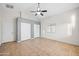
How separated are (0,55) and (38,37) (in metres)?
0.94

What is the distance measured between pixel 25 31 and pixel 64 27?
952mm

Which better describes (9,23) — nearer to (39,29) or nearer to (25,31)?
(25,31)

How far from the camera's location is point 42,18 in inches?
72.1

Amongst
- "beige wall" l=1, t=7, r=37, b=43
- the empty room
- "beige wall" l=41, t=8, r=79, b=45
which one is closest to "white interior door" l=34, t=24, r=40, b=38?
the empty room

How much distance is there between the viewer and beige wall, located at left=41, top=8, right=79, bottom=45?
5.74 ft

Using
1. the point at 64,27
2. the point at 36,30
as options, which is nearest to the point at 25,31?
the point at 36,30

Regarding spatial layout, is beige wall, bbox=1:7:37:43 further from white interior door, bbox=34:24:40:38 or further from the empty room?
white interior door, bbox=34:24:40:38

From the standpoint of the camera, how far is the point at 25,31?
5.99ft

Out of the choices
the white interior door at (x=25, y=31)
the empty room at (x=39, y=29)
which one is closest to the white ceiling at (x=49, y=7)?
the empty room at (x=39, y=29)

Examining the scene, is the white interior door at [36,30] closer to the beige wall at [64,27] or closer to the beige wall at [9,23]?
the beige wall at [64,27]

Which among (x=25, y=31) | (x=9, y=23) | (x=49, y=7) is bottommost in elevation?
(x=25, y=31)

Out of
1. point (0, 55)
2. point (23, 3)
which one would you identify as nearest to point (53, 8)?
point (23, 3)

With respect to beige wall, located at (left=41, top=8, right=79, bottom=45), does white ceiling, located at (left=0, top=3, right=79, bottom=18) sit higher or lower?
higher

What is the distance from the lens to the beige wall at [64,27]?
1749mm
